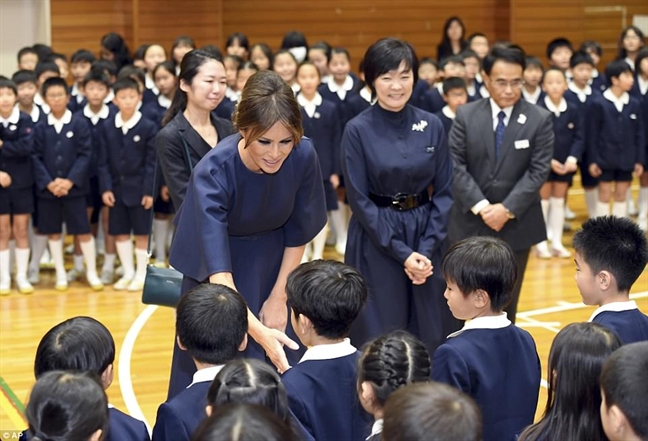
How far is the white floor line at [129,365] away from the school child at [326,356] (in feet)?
6.12

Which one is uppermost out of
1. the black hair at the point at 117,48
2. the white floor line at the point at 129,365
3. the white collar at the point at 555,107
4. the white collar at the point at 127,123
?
the black hair at the point at 117,48

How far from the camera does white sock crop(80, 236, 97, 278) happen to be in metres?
8.00

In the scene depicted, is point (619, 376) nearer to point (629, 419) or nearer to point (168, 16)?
point (629, 419)

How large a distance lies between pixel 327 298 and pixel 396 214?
170 cm

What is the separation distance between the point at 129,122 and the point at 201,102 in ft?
11.6

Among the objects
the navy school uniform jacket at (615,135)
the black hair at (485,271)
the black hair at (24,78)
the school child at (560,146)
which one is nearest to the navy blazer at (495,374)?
the black hair at (485,271)

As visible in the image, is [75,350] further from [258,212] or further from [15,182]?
[15,182]

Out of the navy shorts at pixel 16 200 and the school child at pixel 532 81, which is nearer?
the navy shorts at pixel 16 200

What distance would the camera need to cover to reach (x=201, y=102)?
4.53 meters

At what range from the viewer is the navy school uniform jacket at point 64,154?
778 cm

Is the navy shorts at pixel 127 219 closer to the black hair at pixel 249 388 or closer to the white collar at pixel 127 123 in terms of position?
the white collar at pixel 127 123

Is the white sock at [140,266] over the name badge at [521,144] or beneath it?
beneath

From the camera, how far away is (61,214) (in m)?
7.92

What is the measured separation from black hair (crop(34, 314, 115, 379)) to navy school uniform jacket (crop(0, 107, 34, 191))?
16.3 ft
